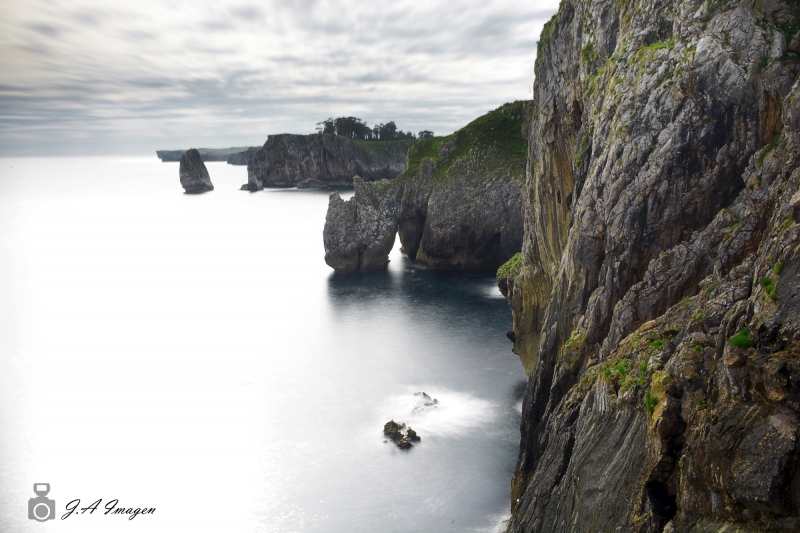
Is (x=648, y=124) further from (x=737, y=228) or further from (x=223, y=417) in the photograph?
(x=223, y=417)

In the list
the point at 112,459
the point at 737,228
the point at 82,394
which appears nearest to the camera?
the point at 737,228

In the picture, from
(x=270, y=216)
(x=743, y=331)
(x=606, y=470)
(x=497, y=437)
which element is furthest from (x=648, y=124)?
(x=270, y=216)

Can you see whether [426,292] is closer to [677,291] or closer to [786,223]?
[677,291]

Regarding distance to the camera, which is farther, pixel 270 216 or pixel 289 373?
pixel 270 216

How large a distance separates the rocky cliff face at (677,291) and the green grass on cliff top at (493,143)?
45.2 meters

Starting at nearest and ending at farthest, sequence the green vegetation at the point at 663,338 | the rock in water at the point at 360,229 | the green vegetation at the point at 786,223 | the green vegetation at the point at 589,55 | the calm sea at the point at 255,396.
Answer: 1. the green vegetation at the point at 786,223
2. the green vegetation at the point at 663,338
3. the green vegetation at the point at 589,55
4. the calm sea at the point at 255,396
5. the rock in water at the point at 360,229

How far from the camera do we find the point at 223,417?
116ft

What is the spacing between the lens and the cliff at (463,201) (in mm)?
67812

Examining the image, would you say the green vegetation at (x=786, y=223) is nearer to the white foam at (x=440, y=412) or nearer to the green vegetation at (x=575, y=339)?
the green vegetation at (x=575, y=339)

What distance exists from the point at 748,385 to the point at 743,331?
43.2 inches


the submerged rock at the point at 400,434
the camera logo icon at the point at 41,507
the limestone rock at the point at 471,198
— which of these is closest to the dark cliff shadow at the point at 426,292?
the limestone rock at the point at 471,198

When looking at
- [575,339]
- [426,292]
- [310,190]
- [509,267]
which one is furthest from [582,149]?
[310,190]

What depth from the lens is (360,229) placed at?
71.1 meters

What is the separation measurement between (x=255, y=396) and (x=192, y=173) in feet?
546
